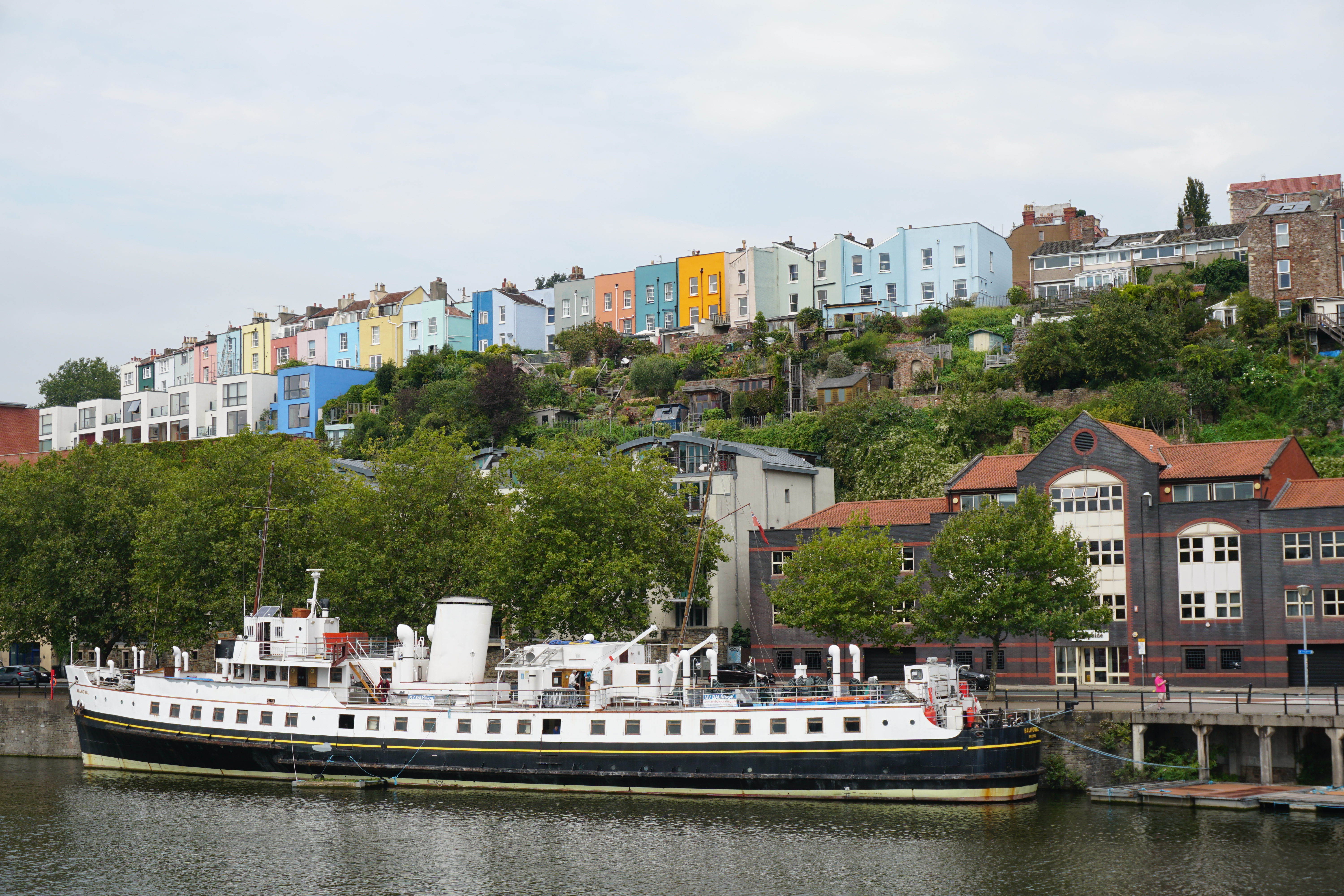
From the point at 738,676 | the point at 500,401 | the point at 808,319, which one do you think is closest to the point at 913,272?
the point at 808,319

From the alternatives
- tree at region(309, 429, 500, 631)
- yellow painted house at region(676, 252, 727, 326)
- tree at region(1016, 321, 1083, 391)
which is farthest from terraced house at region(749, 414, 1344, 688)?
yellow painted house at region(676, 252, 727, 326)

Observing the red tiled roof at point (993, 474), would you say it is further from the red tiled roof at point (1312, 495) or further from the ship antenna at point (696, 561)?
the ship antenna at point (696, 561)

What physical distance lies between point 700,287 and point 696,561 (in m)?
67.8

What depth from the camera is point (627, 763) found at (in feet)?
153

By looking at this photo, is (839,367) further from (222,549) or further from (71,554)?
(71,554)

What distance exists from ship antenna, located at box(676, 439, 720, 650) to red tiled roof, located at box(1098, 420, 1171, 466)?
18719 mm

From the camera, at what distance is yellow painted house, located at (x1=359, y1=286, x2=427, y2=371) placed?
126m

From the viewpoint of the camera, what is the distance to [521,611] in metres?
59.0

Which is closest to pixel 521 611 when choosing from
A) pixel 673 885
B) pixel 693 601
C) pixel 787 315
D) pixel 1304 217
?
pixel 693 601

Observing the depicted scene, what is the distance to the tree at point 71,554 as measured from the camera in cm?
6538

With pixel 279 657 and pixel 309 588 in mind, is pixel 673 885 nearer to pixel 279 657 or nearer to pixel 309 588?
pixel 279 657

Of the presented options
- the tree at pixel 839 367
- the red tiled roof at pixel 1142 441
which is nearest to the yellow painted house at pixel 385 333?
the tree at pixel 839 367

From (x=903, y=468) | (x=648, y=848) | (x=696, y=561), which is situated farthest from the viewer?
(x=903, y=468)

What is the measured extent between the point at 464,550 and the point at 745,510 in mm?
17662
